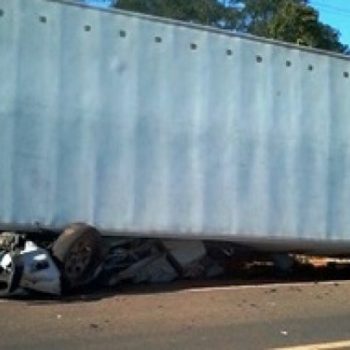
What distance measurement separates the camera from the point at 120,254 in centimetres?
1058

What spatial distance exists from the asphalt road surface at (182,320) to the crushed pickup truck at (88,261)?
9.7 inches

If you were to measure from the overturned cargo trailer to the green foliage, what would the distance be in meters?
12.4

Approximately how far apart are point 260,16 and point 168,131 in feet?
141

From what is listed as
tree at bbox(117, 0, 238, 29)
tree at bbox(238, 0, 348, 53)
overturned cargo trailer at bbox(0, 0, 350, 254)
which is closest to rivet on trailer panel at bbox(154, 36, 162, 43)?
overturned cargo trailer at bbox(0, 0, 350, 254)

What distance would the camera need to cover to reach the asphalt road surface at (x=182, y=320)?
746 cm

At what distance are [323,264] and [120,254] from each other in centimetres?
428

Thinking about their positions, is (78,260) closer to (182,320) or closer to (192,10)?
(182,320)

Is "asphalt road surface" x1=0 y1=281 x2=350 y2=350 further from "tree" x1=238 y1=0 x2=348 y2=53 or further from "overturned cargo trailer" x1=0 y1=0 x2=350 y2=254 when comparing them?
"tree" x1=238 y1=0 x2=348 y2=53

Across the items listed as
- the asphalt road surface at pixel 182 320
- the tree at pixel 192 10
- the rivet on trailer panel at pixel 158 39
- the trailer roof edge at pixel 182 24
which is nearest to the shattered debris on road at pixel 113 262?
the asphalt road surface at pixel 182 320

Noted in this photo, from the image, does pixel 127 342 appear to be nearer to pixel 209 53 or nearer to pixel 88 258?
pixel 88 258

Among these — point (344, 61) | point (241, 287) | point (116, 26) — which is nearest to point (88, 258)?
point (241, 287)

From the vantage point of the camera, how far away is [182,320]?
27.9 feet

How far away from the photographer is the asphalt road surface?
7.46 metres

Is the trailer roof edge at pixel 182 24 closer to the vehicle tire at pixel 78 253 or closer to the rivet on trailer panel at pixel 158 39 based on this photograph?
the rivet on trailer panel at pixel 158 39
